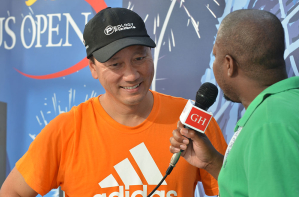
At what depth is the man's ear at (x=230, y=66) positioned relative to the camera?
82 centimetres

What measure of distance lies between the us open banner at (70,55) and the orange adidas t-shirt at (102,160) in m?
0.62

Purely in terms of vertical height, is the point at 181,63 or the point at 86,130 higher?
the point at 181,63

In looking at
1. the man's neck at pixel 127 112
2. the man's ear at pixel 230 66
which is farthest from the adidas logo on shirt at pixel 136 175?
the man's ear at pixel 230 66

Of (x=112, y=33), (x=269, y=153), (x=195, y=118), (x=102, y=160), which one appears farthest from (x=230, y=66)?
(x=102, y=160)

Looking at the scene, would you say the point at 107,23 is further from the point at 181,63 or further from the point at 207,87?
the point at 181,63

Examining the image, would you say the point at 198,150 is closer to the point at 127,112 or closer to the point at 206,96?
the point at 206,96

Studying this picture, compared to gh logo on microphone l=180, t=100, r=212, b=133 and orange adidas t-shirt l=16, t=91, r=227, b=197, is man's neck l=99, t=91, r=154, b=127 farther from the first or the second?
gh logo on microphone l=180, t=100, r=212, b=133

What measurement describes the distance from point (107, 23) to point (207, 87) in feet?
1.53

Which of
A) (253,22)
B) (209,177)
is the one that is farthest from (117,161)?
(253,22)

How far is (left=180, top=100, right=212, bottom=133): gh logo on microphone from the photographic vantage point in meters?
0.92

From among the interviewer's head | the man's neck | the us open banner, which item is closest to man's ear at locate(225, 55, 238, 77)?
the interviewer's head

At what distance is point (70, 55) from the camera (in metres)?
1.94

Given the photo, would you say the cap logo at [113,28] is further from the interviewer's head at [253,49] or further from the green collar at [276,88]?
the green collar at [276,88]

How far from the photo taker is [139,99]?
3.85 ft
